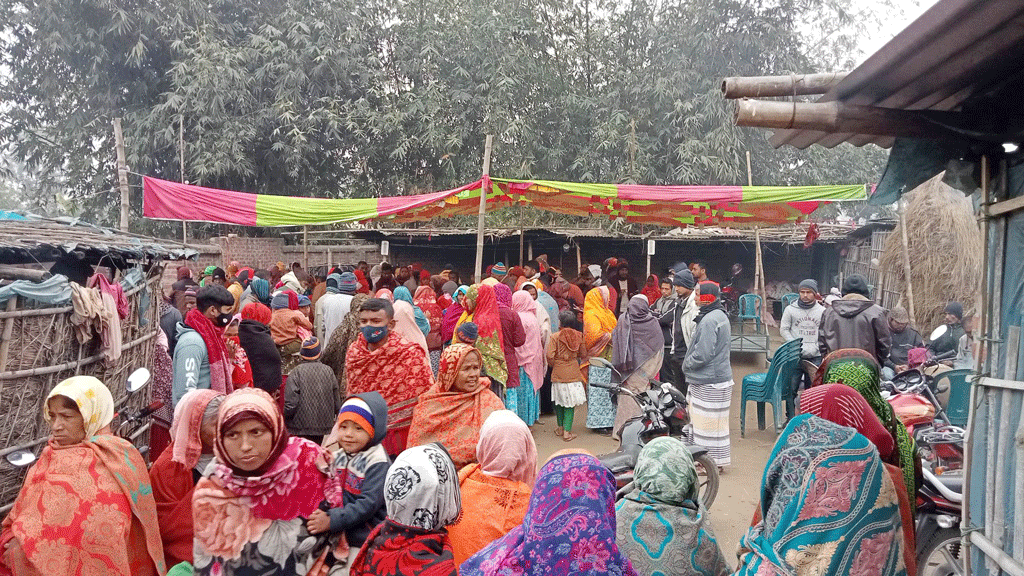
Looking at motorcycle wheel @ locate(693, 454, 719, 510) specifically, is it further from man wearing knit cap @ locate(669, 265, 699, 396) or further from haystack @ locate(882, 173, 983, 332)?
haystack @ locate(882, 173, 983, 332)

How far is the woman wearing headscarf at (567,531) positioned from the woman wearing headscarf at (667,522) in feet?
1.26

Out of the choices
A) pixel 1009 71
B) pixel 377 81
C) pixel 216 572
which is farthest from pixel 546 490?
pixel 377 81

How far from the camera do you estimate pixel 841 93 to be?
2.39 metres

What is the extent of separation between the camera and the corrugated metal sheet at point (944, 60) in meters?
1.79

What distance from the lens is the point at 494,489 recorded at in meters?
2.89

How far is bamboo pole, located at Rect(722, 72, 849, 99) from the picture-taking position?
2.68 meters

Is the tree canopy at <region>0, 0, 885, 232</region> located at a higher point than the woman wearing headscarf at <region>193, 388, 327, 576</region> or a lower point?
higher

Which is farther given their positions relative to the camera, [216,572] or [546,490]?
[216,572]

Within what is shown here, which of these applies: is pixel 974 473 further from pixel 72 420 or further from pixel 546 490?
pixel 72 420

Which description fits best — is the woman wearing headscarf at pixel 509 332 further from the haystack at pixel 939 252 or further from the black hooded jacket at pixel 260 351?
the haystack at pixel 939 252

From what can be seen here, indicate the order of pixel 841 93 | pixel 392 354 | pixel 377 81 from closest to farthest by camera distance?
pixel 841 93 → pixel 392 354 → pixel 377 81

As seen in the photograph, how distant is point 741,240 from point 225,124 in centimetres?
1299

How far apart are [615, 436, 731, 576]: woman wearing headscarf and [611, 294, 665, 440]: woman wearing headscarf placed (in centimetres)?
412

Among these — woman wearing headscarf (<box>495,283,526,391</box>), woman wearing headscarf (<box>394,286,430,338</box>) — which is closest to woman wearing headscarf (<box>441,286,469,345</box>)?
woman wearing headscarf (<box>394,286,430,338</box>)
